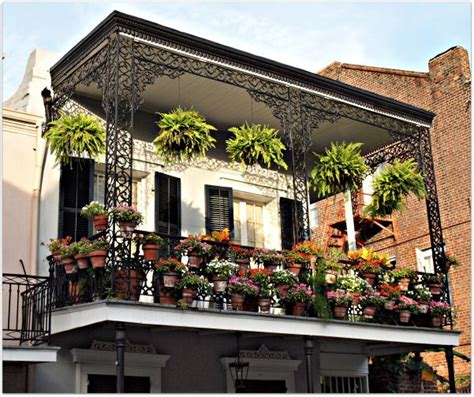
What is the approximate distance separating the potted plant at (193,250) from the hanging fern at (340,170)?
10.8ft

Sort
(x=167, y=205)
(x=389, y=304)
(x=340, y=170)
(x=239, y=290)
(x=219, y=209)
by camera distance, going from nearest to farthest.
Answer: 1. (x=239, y=290)
2. (x=389, y=304)
3. (x=167, y=205)
4. (x=340, y=170)
5. (x=219, y=209)

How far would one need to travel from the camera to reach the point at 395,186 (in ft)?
42.7

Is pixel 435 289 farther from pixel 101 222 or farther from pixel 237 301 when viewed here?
pixel 101 222

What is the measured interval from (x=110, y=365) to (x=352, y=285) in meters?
3.78

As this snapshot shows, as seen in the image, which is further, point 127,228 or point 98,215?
point 98,215

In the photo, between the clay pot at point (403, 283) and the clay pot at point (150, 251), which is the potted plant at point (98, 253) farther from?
the clay pot at point (403, 283)

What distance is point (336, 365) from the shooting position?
13422 millimetres

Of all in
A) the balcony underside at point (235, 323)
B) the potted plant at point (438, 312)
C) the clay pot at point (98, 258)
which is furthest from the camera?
the potted plant at point (438, 312)

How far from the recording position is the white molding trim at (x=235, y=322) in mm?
8945

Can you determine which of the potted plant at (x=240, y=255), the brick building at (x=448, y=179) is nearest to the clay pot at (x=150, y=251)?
the potted plant at (x=240, y=255)

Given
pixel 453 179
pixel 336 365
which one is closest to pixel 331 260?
pixel 336 365

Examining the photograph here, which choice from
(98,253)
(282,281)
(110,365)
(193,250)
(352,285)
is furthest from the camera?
(352,285)

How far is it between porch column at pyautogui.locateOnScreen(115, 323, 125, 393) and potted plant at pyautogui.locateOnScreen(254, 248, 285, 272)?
7.98ft

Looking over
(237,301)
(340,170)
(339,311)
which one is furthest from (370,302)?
(237,301)
